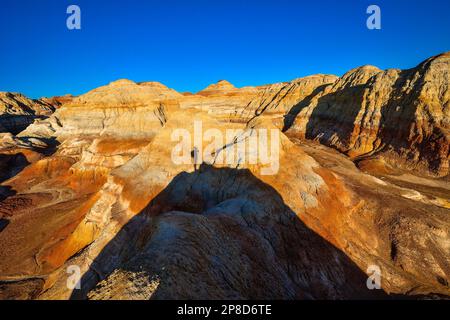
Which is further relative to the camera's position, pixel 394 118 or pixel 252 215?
pixel 394 118

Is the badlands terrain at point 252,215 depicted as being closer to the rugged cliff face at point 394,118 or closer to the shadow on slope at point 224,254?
the shadow on slope at point 224,254

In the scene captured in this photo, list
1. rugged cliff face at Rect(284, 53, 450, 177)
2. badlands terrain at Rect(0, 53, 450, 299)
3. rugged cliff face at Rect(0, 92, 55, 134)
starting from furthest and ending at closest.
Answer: rugged cliff face at Rect(0, 92, 55, 134) → rugged cliff face at Rect(284, 53, 450, 177) → badlands terrain at Rect(0, 53, 450, 299)

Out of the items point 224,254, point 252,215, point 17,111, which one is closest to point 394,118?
A: point 252,215

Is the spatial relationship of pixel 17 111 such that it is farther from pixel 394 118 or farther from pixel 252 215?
pixel 394 118

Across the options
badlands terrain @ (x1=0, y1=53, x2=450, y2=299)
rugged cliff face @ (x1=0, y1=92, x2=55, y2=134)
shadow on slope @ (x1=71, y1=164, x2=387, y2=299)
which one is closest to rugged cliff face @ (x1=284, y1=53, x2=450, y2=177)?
badlands terrain @ (x1=0, y1=53, x2=450, y2=299)

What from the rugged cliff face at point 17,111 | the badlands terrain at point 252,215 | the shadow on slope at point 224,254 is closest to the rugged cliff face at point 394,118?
the badlands terrain at point 252,215

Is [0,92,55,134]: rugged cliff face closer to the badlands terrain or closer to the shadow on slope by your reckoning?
the badlands terrain
